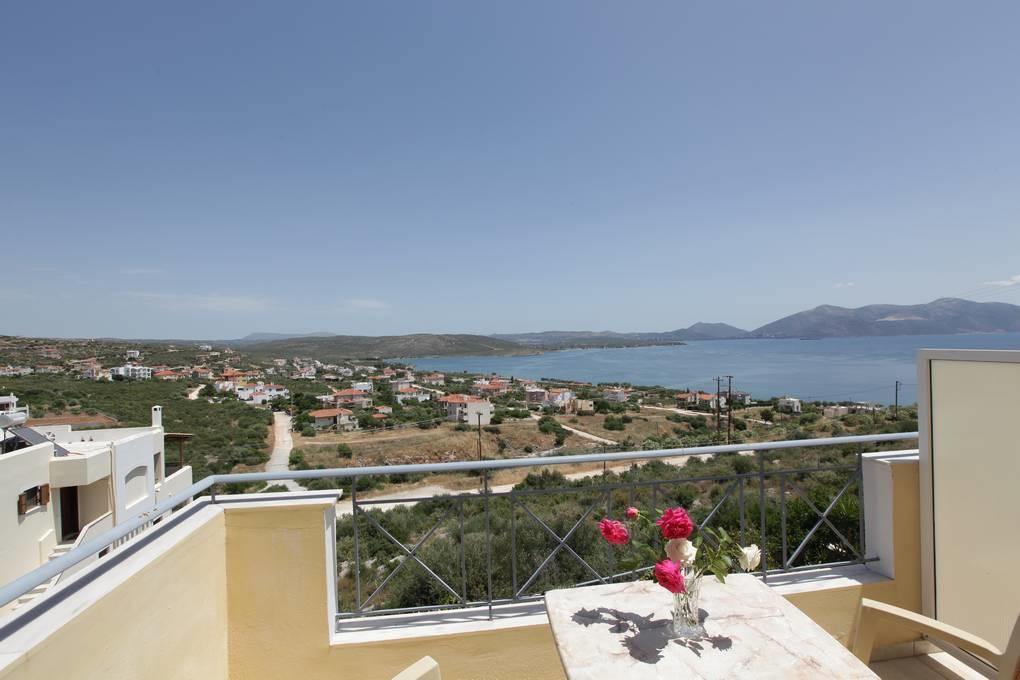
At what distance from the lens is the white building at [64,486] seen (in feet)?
28.9

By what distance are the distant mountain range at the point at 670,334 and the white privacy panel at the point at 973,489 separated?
59.4 m

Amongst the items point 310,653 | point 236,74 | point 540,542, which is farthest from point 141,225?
point 310,653

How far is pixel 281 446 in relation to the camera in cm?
2536

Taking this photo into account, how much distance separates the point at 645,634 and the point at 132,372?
40868 millimetres

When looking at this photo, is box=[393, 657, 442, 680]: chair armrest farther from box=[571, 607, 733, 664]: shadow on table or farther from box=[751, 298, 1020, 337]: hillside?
box=[751, 298, 1020, 337]: hillside

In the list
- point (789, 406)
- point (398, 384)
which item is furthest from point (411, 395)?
point (789, 406)

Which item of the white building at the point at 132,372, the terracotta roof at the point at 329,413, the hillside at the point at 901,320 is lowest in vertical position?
the terracotta roof at the point at 329,413

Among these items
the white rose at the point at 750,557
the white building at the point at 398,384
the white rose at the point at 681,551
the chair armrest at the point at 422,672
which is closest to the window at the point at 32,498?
the chair armrest at the point at 422,672

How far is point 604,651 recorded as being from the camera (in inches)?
48.8

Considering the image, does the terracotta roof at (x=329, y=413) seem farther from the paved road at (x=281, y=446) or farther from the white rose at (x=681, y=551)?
the white rose at (x=681, y=551)

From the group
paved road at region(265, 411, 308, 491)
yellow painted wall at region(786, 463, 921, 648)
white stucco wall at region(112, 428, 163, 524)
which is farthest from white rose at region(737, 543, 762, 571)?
paved road at region(265, 411, 308, 491)

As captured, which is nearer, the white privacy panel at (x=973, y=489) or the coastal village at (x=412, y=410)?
the white privacy panel at (x=973, y=489)

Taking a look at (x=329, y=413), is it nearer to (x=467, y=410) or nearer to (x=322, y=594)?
(x=467, y=410)

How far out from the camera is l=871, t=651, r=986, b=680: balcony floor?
7.09 feet
